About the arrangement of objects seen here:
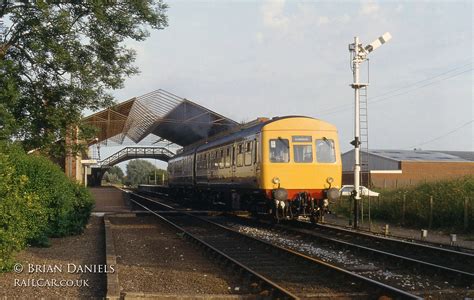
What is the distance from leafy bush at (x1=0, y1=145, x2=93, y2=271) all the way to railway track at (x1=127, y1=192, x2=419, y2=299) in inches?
135

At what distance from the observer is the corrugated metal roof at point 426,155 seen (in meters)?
57.2

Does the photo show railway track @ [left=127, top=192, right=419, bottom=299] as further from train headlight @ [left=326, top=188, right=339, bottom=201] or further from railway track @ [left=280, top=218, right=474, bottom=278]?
train headlight @ [left=326, top=188, right=339, bottom=201]

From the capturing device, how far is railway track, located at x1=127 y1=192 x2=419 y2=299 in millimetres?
8188

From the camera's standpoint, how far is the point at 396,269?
1053cm

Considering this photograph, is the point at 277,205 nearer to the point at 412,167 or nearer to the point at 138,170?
the point at 412,167

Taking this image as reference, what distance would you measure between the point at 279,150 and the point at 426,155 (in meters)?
46.2

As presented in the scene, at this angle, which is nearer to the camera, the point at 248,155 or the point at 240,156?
the point at 248,155

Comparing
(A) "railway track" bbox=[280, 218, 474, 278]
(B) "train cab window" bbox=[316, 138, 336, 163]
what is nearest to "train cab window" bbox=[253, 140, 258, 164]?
(B) "train cab window" bbox=[316, 138, 336, 163]

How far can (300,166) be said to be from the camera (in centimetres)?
1766

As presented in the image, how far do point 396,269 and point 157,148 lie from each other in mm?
56901

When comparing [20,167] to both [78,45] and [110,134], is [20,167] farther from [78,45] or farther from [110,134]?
[110,134]

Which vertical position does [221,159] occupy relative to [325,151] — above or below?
below

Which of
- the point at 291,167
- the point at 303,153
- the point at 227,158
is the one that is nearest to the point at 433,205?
the point at 303,153

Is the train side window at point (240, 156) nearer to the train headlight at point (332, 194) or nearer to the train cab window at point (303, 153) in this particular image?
the train cab window at point (303, 153)
